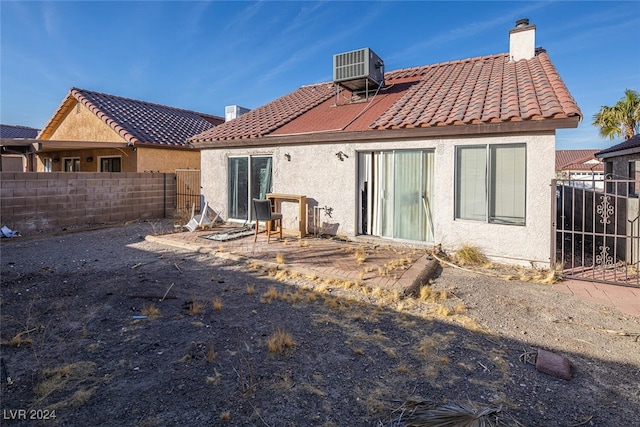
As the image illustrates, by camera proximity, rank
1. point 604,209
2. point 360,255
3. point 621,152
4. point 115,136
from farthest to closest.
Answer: point 115,136
point 621,152
point 360,255
point 604,209

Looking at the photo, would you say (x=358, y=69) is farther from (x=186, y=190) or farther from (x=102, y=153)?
(x=102, y=153)

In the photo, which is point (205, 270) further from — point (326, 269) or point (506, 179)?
point (506, 179)

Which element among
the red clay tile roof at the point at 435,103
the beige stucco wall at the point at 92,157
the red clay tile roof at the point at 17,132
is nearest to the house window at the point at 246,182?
the red clay tile roof at the point at 435,103

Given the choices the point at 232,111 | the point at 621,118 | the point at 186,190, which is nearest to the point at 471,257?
the point at 186,190

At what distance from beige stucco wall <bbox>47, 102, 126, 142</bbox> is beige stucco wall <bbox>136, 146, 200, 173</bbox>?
137 cm

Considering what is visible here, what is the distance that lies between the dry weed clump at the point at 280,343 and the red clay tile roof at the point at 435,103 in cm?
575

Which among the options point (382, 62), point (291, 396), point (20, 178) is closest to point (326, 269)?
point (291, 396)

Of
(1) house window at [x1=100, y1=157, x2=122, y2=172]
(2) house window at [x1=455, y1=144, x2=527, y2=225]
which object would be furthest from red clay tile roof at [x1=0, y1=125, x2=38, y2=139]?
(2) house window at [x1=455, y1=144, x2=527, y2=225]

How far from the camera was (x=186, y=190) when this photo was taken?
14.7 metres

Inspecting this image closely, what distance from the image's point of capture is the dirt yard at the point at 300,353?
2662mm

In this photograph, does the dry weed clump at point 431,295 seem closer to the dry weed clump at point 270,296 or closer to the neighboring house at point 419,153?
the dry weed clump at point 270,296

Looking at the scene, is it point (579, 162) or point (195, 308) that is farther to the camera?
point (579, 162)

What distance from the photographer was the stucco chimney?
10.3 metres

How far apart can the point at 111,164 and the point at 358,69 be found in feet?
42.8
